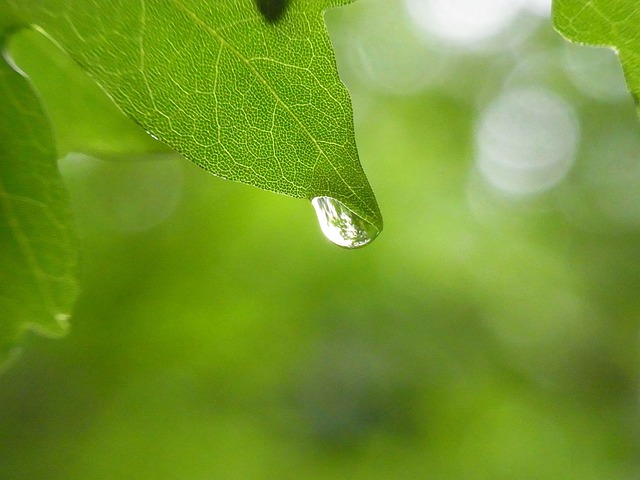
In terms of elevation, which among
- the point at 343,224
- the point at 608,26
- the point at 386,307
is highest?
the point at 386,307

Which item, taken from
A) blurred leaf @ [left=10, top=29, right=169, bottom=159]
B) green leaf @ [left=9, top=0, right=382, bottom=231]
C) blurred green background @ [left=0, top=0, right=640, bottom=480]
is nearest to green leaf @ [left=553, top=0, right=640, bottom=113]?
green leaf @ [left=9, top=0, right=382, bottom=231]

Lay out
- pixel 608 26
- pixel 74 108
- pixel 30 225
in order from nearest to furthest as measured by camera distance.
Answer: pixel 608 26 < pixel 30 225 < pixel 74 108

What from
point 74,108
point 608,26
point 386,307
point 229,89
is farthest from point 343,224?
point 386,307

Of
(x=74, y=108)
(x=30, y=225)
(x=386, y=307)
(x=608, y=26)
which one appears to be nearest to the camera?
(x=608, y=26)

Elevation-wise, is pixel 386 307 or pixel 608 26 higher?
pixel 386 307

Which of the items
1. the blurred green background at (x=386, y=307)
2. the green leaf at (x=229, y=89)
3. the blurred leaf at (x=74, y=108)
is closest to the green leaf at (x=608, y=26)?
the green leaf at (x=229, y=89)

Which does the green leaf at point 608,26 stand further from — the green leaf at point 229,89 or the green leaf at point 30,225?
the green leaf at point 30,225

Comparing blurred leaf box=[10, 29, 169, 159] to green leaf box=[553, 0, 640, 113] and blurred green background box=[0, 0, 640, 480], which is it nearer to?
green leaf box=[553, 0, 640, 113]

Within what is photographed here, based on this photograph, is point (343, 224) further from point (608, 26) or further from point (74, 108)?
point (74, 108)
